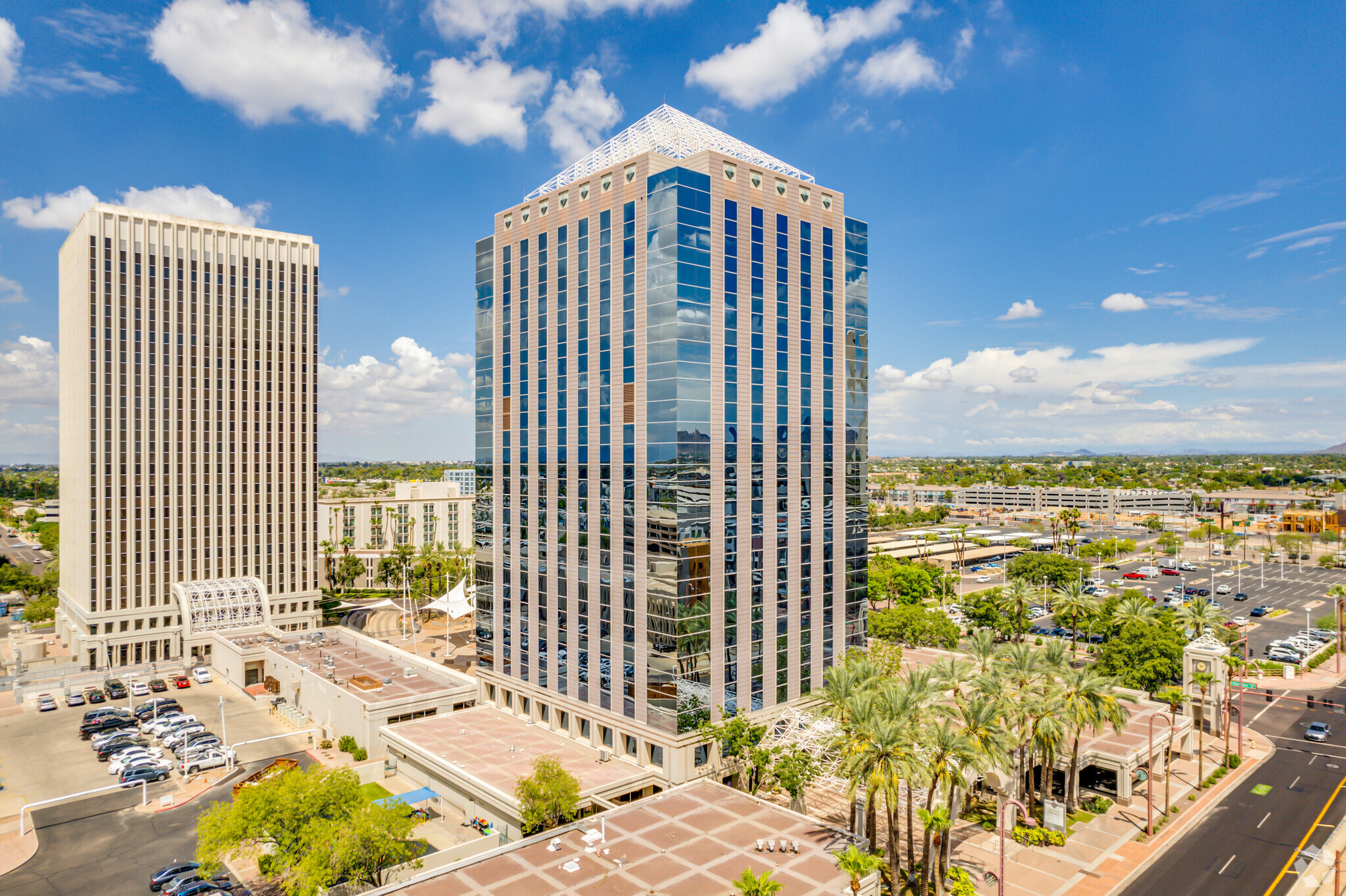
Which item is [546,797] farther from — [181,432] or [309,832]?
[181,432]

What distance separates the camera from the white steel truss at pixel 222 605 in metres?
116

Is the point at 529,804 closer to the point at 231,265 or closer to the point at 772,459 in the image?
the point at 772,459

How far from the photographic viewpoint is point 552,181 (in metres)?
76.0

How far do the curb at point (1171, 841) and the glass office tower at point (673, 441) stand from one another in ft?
91.6

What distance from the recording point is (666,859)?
47.1 meters

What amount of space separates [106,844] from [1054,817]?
74963 mm

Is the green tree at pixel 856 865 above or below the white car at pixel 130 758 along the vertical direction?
above

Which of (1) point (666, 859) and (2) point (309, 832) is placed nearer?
(1) point (666, 859)

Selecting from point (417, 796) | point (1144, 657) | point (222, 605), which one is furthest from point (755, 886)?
point (222, 605)

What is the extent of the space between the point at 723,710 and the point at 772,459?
22.6 meters

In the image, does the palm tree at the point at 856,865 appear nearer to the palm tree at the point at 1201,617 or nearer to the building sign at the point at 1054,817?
the building sign at the point at 1054,817

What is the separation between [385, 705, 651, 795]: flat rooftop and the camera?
201ft

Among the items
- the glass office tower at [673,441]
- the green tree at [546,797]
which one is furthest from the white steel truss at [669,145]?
the green tree at [546,797]

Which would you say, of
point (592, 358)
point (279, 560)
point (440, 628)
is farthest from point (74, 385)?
point (592, 358)
